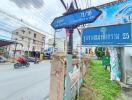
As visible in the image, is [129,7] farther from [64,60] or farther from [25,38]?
[25,38]

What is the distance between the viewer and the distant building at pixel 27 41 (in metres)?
59.8

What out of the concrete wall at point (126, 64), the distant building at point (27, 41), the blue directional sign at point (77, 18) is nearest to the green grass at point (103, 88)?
the concrete wall at point (126, 64)

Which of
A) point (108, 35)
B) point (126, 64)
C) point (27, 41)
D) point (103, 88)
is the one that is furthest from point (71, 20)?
point (27, 41)

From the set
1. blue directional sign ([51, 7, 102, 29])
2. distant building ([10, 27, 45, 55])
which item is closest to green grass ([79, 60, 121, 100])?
blue directional sign ([51, 7, 102, 29])

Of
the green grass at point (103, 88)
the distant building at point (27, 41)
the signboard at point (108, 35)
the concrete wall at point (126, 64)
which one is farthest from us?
the distant building at point (27, 41)

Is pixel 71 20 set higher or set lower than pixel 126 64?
higher

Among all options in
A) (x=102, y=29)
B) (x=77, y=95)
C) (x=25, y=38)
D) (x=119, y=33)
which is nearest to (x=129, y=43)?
(x=119, y=33)

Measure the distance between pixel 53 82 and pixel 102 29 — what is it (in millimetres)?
1669

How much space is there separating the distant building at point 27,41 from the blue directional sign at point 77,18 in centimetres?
5171

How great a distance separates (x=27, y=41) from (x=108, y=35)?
61751 mm

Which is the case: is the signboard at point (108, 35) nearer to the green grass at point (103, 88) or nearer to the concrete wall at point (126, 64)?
the green grass at point (103, 88)

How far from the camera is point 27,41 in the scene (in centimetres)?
6456

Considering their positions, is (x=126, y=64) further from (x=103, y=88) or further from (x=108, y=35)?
(x=108, y=35)

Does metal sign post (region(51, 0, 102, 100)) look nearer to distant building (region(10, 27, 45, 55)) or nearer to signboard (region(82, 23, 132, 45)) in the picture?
signboard (region(82, 23, 132, 45))
